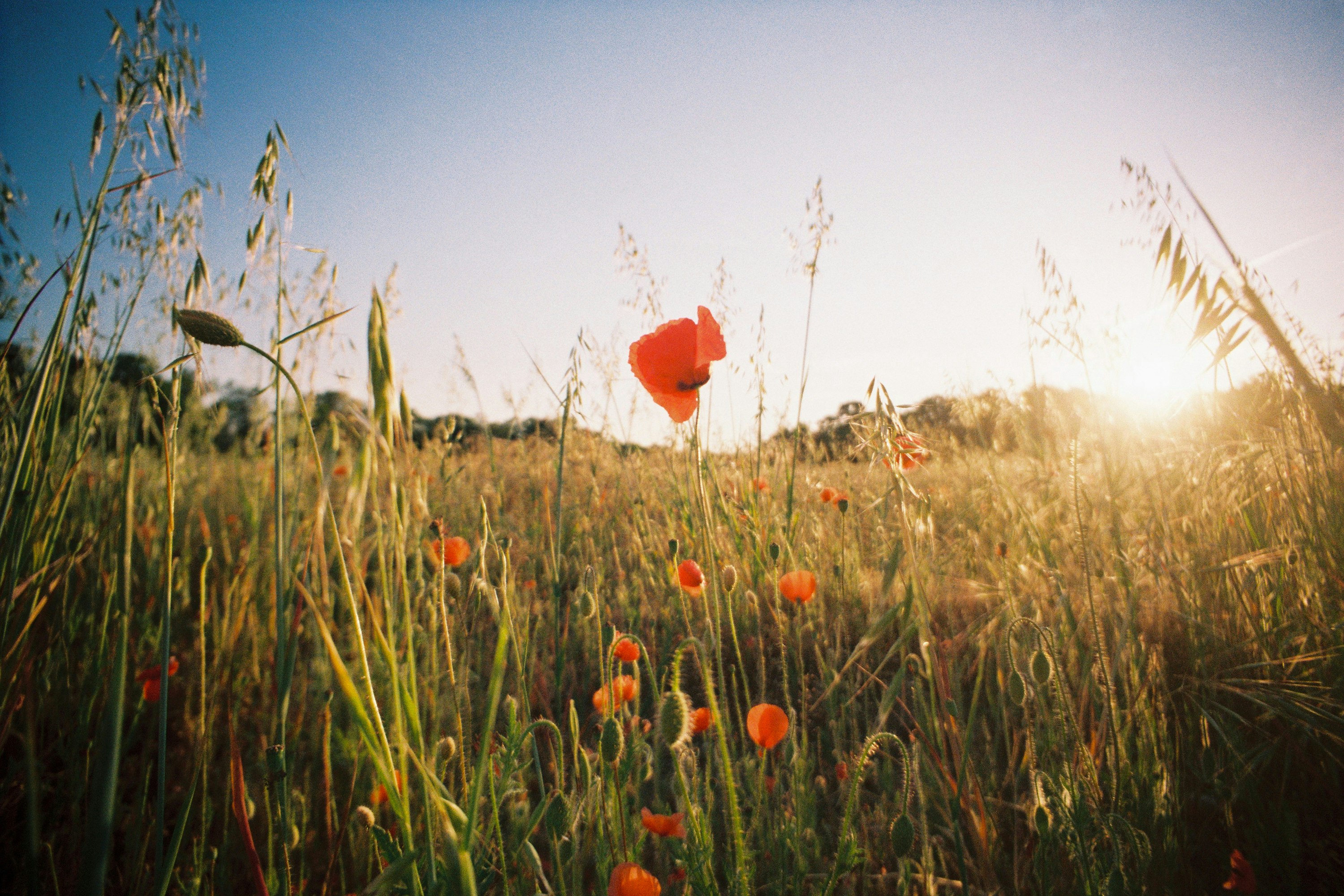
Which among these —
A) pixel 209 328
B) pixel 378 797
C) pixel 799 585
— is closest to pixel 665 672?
pixel 799 585

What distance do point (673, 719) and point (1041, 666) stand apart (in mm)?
567

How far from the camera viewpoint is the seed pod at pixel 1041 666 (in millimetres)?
887

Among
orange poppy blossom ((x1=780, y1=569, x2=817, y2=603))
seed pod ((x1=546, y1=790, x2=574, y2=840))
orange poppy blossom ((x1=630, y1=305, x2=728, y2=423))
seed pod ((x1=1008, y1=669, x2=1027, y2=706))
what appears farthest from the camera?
orange poppy blossom ((x1=630, y1=305, x2=728, y2=423))

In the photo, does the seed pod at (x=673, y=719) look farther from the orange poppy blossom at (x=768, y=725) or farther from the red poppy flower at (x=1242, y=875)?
the red poppy flower at (x=1242, y=875)

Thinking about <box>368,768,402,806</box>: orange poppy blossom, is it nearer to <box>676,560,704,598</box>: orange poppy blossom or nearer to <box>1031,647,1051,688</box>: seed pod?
<box>676,560,704,598</box>: orange poppy blossom

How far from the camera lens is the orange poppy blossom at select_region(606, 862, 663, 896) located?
82 cm

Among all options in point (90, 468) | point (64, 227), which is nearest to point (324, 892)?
point (64, 227)

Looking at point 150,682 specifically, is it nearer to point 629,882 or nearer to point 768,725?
point 629,882

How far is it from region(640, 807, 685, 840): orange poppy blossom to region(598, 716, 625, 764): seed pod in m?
0.27

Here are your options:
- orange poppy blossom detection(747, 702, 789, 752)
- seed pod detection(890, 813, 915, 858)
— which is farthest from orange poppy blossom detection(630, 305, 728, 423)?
seed pod detection(890, 813, 915, 858)

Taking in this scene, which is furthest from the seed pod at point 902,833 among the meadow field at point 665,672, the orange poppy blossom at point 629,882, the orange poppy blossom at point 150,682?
the orange poppy blossom at point 150,682

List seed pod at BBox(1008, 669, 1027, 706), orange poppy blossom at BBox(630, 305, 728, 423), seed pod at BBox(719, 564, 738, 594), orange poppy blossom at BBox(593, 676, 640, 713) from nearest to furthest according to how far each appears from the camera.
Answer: seed pod at BBox(1008, 669, 1027, 706) → orange poppy blossom at BBox(593, 676, 640, 713) → seed pod at BBox(719, 564, 738, 594) → orange poppy blossom at BBox(630, 305, 728, 423)

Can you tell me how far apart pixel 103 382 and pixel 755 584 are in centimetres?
173

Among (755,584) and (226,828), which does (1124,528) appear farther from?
(226,828)
